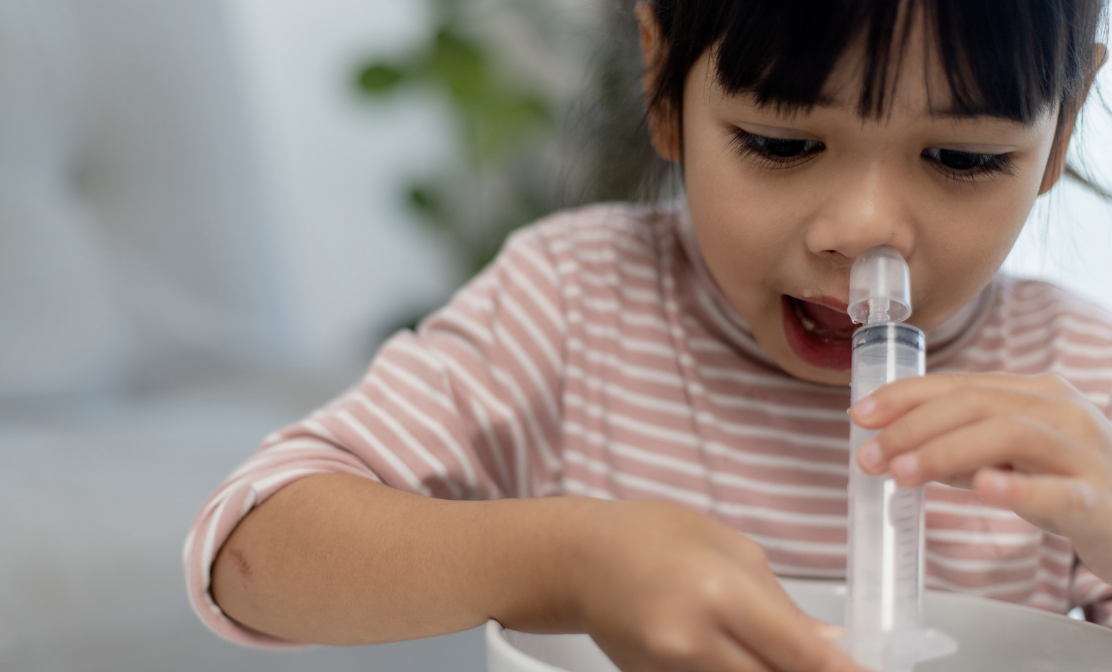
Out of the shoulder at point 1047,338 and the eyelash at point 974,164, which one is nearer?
the eyelash at point 974,164

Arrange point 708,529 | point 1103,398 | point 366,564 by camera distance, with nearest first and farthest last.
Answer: point 708,529 → point 366,564 → point 1103,398

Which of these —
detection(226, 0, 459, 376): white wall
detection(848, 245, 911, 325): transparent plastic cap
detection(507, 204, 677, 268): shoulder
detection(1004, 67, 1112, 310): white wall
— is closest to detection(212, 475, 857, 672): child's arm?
detection(848, 245, 911, 325): transparent plastic cap

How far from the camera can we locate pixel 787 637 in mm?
331

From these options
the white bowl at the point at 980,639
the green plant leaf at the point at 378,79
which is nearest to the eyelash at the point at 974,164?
the white bowl at the point at 980,639

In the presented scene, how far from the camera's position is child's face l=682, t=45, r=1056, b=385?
1.50 feet

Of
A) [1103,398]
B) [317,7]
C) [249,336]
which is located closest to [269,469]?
[1103,398]

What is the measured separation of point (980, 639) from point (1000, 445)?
0.12m

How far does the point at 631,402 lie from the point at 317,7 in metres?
1.21

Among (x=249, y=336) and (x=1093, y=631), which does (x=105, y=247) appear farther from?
(x=1093, y=631)

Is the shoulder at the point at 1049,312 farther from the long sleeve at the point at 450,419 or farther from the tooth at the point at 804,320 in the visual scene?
the long sleeve at the point at 450,419

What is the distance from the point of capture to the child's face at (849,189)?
1.50 ft

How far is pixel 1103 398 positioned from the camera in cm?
63

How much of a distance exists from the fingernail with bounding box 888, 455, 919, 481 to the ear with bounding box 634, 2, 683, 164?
27 centimetres

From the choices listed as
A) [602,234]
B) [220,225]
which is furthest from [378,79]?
[602,234]
